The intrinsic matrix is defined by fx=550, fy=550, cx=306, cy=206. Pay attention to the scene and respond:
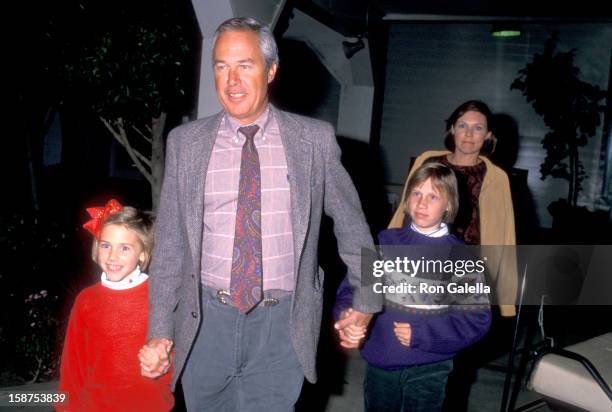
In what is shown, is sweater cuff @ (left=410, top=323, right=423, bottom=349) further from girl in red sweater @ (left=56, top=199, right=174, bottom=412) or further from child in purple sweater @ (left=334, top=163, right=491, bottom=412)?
girl in red sweater @ (left=56, top=199, right=174, bottom=412)

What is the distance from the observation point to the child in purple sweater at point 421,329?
223 cm

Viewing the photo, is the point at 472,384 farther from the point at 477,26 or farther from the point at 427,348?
the point at 477,26

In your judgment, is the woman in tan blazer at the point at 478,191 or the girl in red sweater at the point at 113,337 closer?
the girl in red sweater at the point at 113,337

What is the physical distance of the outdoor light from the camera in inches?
335

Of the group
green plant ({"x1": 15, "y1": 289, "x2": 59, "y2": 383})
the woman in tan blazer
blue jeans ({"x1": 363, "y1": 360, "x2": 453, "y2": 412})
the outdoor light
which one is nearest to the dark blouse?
the woman in tan blazer

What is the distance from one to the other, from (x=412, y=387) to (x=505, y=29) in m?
7.55

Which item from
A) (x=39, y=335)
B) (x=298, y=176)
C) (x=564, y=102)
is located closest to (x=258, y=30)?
(x=298, y=176)

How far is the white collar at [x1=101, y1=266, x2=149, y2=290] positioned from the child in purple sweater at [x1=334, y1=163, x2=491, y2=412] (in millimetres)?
834

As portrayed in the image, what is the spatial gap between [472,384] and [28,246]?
3394 millimetres

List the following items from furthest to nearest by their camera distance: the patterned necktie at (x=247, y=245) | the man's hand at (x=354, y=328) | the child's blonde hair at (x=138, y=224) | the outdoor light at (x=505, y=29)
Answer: the outdoor light at (x=505, y=29) < the child's blonde hair at (x=138, y=224) < the man's hand at (x=354, y=328) < the patterned necktie at (x=247, y=245)

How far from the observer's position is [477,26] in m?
9.36

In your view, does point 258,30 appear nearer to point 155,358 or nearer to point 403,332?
point 155,358

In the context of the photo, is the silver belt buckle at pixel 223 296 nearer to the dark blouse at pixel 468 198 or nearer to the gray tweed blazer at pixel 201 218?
the gray tweed blazer at pixel 201 218

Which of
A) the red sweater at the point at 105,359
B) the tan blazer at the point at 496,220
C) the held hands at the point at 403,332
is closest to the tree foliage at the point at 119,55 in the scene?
the red sweater at the point at 105,359
